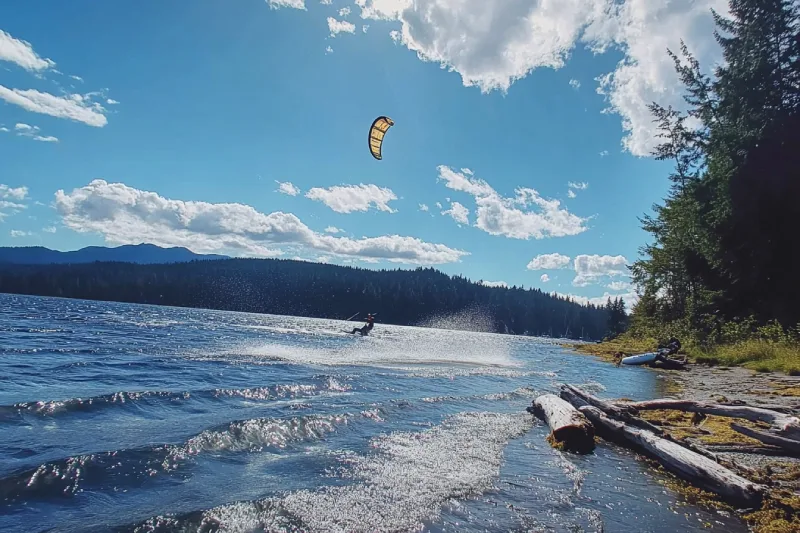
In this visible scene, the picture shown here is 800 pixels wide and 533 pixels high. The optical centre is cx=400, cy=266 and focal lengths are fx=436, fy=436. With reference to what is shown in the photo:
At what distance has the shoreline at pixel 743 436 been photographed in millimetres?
5559

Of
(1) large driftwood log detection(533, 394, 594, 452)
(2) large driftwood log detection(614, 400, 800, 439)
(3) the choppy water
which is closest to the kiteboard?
(3) the choppy water

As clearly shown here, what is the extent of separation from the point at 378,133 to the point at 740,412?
16.0 m

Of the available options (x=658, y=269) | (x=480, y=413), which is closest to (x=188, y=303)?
(x=658, y=269)

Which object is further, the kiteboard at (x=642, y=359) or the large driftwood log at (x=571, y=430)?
the kiteboard at (x=642, y=359)

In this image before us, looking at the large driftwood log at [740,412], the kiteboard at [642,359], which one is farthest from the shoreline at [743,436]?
the kiteboard at [642,359]

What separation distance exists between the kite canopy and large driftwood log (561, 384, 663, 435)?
1191 cm

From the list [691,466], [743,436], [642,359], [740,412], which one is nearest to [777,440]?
[743,436]

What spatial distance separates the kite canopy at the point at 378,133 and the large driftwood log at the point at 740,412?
1357 centimetres

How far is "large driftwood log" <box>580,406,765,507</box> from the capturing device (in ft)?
19.2

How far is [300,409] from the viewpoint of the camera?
11617 millimetres

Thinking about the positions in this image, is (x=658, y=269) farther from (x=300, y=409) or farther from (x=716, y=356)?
(x=300, y=409)

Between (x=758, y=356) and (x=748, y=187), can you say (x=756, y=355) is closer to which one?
(x=758, y=356)

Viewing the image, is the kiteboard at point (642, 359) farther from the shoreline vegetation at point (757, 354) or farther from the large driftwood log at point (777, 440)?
the large driftwood log at point (777, 440)

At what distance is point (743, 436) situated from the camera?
914 centimetres
